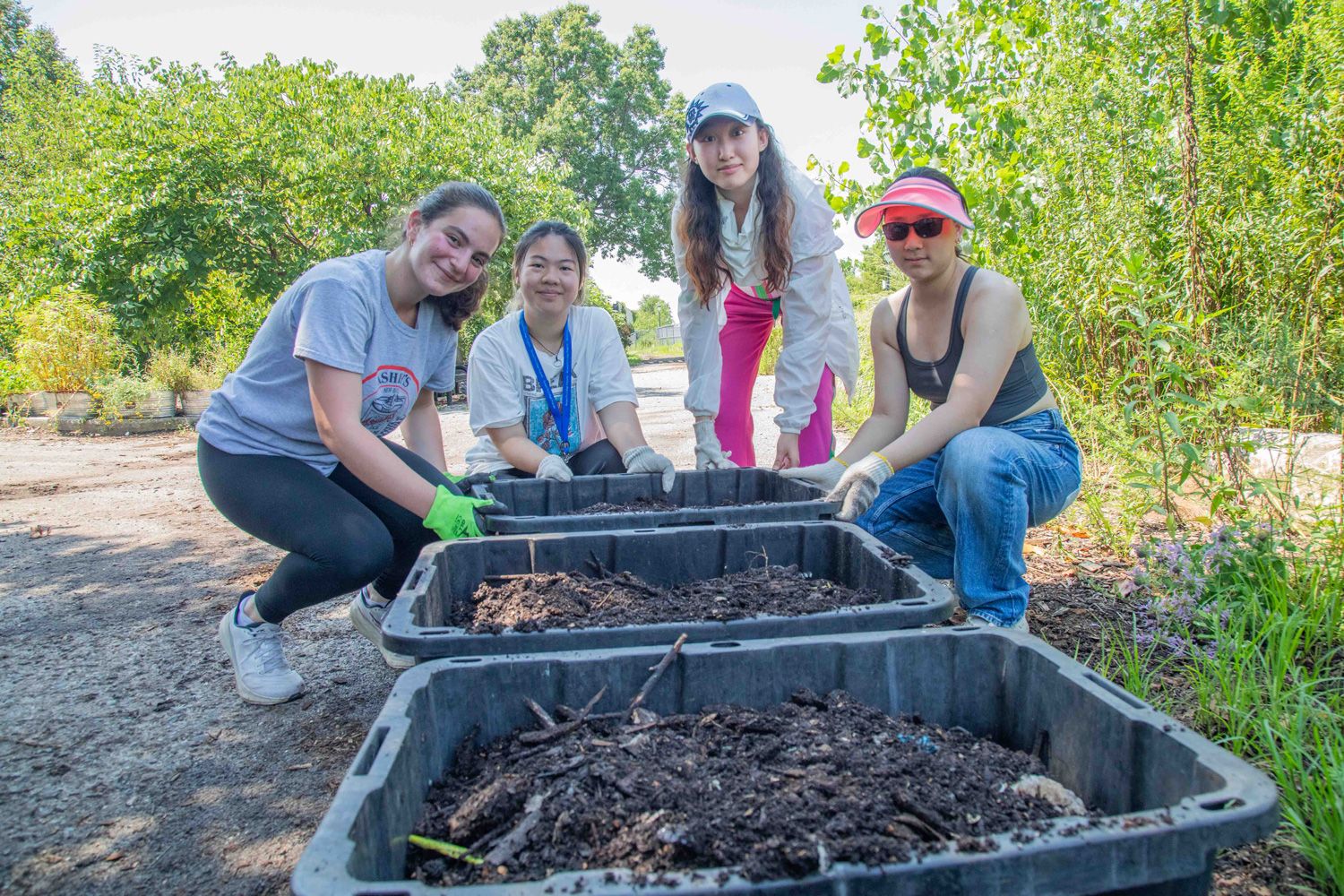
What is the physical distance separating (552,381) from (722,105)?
128 centimetres

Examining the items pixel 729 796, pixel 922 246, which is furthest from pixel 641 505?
pixel 729 796

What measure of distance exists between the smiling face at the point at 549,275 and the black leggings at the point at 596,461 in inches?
24.0

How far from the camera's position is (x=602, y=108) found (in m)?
30.8

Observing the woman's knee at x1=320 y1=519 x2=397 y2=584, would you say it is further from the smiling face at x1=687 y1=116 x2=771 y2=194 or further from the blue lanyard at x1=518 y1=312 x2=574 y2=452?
the smiling face at x1=687 y1=116 x2=771 y2=194

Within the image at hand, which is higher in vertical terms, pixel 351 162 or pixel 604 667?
pixel 351 162

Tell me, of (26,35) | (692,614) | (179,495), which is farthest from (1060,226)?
(26,35)

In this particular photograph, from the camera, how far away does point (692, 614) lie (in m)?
1.72

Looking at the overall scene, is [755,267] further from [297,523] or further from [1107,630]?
[297,523]

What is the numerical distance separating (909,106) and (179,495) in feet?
17.9

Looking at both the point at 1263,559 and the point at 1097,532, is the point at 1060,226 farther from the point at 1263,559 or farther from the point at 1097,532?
the point at 1263,559

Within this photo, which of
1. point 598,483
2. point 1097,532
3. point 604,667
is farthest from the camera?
point 1097,532

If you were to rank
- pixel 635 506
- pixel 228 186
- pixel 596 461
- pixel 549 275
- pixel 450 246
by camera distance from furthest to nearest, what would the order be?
pixel 228 186, pixel 596 461, pixel 549 275, pixel 635 506, pixel 450 246

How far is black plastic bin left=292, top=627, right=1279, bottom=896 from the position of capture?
2.44 feet

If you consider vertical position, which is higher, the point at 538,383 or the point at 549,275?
the point at 549,275
